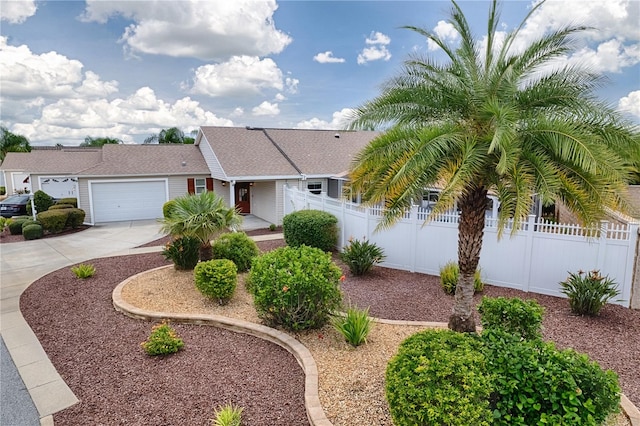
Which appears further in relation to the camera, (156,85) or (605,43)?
(156,85)

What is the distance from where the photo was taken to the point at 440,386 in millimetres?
3520

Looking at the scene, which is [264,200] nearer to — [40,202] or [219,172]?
[219,172]

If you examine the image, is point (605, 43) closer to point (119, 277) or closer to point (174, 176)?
point (119, 277)

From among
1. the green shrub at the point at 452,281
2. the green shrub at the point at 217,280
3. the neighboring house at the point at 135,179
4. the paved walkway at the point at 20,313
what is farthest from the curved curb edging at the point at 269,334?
the neighboring house at the point at 135,179

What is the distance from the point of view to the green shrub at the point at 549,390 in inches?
135

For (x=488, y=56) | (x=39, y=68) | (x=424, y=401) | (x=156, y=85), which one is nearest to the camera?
(x=424, y=401)

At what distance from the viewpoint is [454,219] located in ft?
33.0

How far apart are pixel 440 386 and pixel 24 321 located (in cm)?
864

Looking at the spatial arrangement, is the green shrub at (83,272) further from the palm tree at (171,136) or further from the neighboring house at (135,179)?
the palm tree at (171,136)

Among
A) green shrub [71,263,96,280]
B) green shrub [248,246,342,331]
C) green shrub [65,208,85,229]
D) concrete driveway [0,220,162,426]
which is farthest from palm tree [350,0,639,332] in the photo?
green shrub [65,208,85,229]

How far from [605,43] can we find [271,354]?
337 inches

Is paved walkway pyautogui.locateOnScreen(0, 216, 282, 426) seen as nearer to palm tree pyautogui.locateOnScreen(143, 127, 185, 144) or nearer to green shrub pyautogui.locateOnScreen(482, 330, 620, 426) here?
green shrub pyautogui.locateOnScreen(482, 330, 620, 426)

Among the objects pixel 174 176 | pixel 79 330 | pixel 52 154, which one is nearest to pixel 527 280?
pixel 79 330

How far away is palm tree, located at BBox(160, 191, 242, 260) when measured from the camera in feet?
32.3
